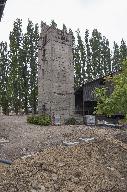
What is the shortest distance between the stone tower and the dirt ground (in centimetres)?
2056

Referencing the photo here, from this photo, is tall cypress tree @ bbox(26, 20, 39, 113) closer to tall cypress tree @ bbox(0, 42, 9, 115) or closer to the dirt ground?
tall cypress tree @ bbox(0, 42, 9, 115)

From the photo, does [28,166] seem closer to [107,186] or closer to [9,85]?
[107,186]

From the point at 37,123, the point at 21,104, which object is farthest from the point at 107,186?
the point at 21,104

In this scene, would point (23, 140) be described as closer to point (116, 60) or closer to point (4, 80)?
point (4, 80)

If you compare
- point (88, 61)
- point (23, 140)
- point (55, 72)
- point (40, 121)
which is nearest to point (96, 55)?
point (88, 61)

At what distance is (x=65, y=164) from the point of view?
1780 cm

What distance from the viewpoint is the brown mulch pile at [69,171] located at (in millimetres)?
15305

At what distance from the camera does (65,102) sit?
4712 centimetres

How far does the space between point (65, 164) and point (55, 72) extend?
95.1 feet

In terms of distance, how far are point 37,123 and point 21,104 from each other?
78.0 ft

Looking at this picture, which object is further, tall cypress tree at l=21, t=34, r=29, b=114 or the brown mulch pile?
tall cypress tree at l=21, t=34, r=29, b=114

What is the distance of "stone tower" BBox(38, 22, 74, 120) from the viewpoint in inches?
1801

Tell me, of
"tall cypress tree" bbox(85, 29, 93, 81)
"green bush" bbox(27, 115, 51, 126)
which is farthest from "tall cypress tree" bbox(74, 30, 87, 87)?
"green bush" bbox(27, 115, 51, 126)

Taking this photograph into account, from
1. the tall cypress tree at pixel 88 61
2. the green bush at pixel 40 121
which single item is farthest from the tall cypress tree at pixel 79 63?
the green bush at pixel 40 121
